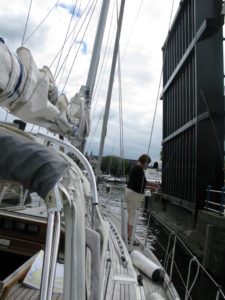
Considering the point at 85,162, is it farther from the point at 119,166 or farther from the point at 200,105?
the point at 200,105

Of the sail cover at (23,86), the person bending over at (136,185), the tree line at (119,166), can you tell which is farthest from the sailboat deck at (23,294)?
the tree line at (119,166)

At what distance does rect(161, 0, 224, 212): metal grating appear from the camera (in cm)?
978

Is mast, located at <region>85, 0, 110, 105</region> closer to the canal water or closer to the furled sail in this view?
the canal water

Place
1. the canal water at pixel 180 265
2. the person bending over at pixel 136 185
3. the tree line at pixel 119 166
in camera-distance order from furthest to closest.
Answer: the tree line at pixel 119 166 < the canal water at pixel 180 265 < the person bending over at pixel 136 185

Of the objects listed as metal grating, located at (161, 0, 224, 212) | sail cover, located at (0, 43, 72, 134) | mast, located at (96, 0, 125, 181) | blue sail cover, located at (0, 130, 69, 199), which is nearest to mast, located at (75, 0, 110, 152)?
mast, located at (96, 0, 125, 181)

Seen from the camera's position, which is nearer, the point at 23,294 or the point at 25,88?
the point at 23,294

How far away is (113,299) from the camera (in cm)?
252

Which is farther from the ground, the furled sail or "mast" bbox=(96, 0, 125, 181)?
"mast" bbox=(96, 0, 125, 181)

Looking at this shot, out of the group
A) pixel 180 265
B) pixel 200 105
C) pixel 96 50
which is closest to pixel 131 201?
pixel 96 50

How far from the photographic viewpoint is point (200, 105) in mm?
10211

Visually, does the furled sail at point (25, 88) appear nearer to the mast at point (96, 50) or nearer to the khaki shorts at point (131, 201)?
the khaki shorts at point (131, 201)

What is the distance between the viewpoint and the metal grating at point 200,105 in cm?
978

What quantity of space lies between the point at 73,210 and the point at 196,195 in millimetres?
9082

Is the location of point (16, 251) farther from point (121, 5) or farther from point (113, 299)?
point (121, 5)
